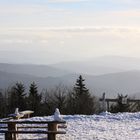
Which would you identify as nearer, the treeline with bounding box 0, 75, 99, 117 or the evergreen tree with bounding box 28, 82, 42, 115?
the evergreen tree with bounding box 28, 82, 42, 115

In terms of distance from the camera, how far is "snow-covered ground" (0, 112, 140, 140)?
66.8ft

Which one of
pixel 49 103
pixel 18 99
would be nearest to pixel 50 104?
pixel 49 103

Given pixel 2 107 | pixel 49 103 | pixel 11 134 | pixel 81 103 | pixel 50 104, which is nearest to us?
pixel 11 134

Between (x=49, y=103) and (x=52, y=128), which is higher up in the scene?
(x=49, y=103)

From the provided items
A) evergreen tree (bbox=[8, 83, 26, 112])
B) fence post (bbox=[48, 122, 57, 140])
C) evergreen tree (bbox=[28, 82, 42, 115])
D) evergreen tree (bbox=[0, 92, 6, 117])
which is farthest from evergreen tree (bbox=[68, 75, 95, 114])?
fence post (bbox=[48, 122, 57, 140])

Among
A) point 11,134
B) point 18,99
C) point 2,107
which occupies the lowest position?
point 11,134

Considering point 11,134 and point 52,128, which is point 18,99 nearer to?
point 11,134

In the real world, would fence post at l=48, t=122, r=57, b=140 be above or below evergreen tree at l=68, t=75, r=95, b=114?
below

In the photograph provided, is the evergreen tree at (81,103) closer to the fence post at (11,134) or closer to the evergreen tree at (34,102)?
the evergreen tree at (34,102)

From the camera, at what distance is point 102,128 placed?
22609mm

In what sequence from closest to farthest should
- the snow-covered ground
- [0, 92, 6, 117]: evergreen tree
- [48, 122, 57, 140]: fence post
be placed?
[48, 122, 57, 140]: fence post < the snow-covered ground < [0, 92, 6, 117]: evergreen tree

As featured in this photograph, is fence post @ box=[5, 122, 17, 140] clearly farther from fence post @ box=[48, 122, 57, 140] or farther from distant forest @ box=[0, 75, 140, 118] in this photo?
distant forest @ box=[0, 75, 140, 118]

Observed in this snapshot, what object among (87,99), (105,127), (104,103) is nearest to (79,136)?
(105,127)

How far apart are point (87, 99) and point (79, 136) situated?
56.5 metres
